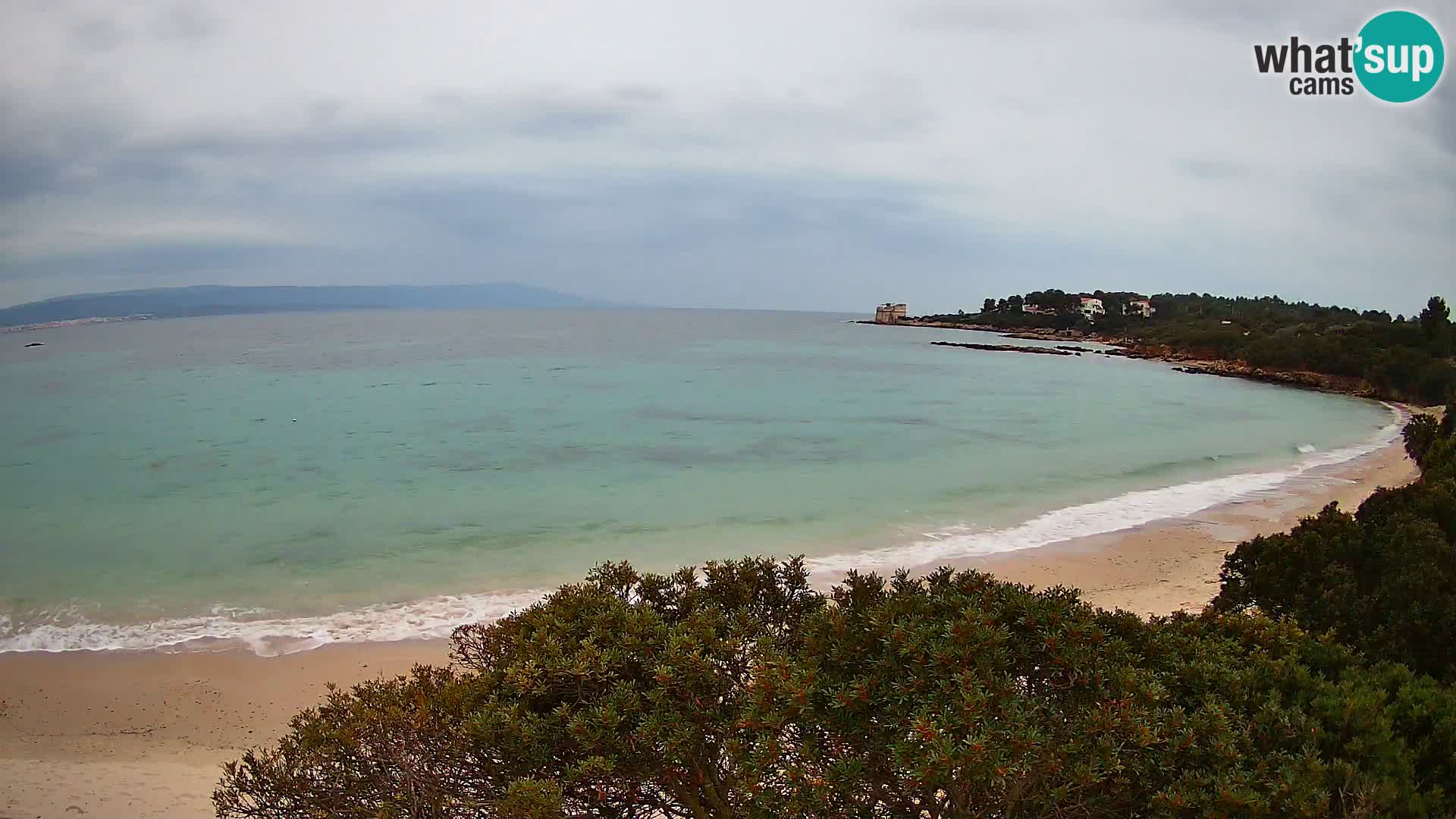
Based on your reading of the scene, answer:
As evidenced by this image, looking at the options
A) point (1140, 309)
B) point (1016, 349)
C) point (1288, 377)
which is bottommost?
point (1288, 377)

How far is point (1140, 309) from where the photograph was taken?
370ft

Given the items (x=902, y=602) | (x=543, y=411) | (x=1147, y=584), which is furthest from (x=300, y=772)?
(x=543, y=411)

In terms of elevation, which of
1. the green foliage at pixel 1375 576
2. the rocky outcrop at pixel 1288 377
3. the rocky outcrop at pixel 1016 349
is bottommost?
the green foliage at pixel 1375 576

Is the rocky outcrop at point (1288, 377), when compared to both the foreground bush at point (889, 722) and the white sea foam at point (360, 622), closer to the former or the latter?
the white sea foam at point (360, 622)

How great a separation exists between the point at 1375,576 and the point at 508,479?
53.7 ft

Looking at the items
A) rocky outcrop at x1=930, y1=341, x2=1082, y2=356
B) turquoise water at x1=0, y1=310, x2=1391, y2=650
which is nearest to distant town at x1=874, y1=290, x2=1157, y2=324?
rocky outcrop at x1=930, y1=341, x2=1082, y2=356

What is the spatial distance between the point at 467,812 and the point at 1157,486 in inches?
727

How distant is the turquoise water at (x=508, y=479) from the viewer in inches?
442

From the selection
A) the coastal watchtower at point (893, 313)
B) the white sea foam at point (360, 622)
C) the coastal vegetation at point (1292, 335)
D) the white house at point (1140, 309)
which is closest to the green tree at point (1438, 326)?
the coastal vegetation at point (1292, 335)

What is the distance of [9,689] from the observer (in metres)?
8.08

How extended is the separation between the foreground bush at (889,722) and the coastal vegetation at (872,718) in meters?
0.01

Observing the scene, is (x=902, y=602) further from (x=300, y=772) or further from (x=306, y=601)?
(x=306, y=601)

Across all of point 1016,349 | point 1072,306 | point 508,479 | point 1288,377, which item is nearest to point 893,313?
point 1072,306

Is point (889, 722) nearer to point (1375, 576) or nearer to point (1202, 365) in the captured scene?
point (1375, 576)
